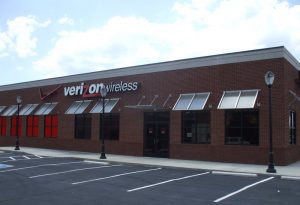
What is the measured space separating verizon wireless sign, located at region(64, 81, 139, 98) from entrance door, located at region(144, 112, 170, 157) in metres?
2.26

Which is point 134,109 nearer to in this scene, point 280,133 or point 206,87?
point 206,87

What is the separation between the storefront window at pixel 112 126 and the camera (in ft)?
86.2

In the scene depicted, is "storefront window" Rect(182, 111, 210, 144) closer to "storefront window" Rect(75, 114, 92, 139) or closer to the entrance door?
the entrance door

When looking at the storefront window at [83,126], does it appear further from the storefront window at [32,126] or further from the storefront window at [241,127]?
the storefront window at [241,127]

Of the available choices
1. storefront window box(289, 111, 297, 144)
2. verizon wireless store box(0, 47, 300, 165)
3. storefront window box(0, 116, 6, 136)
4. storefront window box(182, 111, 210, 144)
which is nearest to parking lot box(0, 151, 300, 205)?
verizon wireless store box(0, 47, 300, 165)

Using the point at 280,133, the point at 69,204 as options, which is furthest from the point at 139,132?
the point at 69,204

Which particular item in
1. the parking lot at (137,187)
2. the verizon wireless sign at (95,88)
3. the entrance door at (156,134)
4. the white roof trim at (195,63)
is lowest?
the parking lot at (137,187)

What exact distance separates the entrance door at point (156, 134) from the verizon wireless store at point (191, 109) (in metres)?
0.06

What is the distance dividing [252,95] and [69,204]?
1263cm

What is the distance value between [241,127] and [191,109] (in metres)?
2.82

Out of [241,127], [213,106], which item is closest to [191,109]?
[213,106]

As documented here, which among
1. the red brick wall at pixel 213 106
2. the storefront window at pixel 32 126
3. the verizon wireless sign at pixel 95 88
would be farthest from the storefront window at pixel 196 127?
the storefront window at pixel 32 126

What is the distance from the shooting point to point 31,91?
34.3m

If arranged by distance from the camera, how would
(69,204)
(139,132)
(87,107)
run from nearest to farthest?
(69,204) → (139,132) → (87,107)
